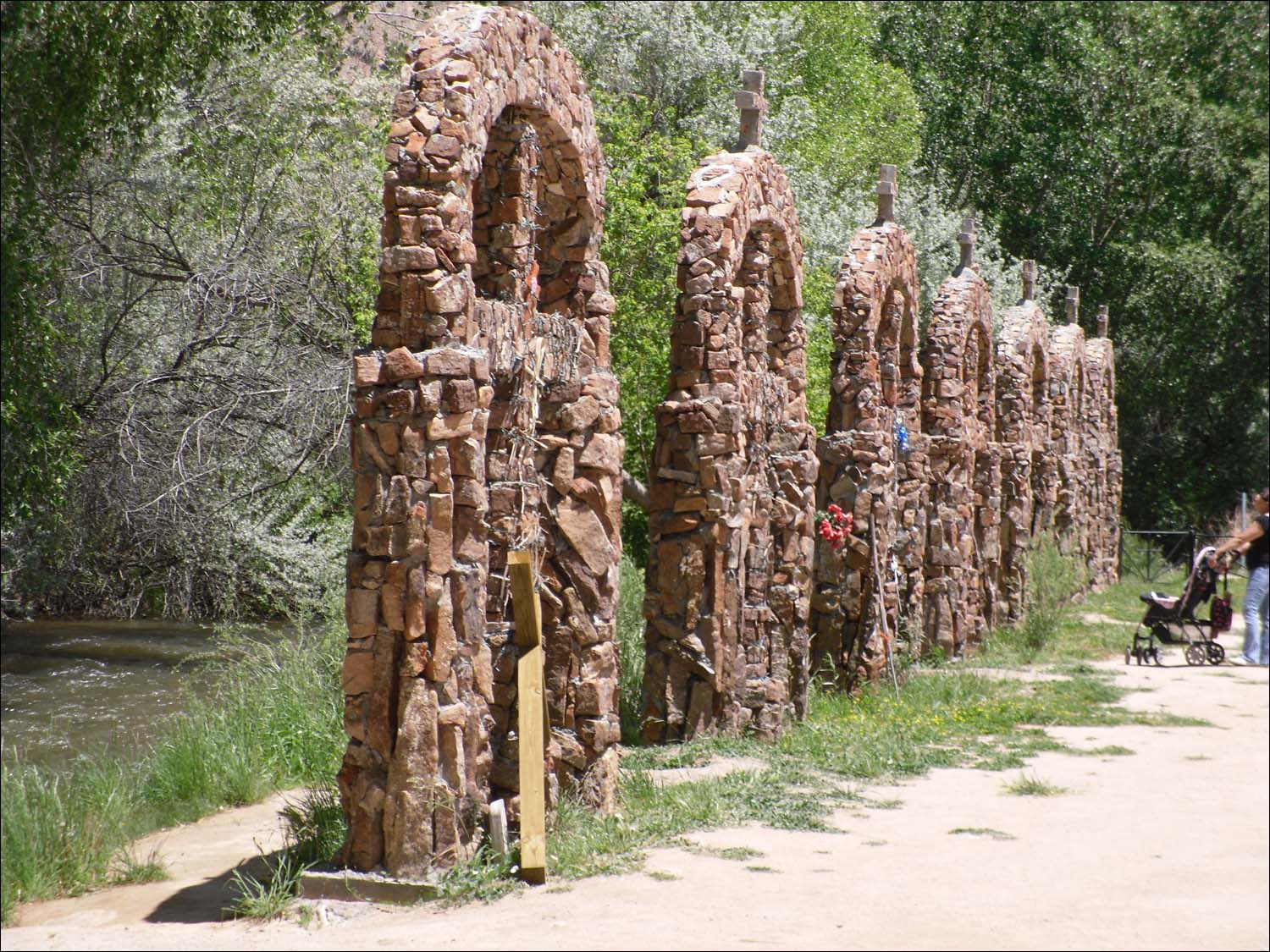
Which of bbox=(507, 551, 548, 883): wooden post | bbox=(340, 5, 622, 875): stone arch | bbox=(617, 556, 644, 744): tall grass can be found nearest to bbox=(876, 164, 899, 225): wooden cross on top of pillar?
bbox=(617, 556, 644, 744): tall grass

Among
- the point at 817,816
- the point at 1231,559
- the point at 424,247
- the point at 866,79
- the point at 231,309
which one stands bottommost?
the point at 817,816

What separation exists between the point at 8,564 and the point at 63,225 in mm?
3516

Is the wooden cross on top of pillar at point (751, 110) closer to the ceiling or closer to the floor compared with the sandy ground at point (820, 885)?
closer to the ceiling

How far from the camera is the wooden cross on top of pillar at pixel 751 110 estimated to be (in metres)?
9.35

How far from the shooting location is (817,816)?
23.0ft

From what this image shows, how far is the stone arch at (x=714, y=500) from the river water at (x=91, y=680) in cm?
347

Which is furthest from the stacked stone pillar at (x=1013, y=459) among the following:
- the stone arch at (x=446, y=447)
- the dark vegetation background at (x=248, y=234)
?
the stone arch at (x=446, y=447)

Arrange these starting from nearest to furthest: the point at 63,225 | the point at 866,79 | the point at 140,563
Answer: the point at 63,225
the point at 140,563
the point at 866,79

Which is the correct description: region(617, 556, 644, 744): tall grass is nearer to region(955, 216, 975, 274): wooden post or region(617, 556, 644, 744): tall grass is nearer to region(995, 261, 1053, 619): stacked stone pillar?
region(955, 216, 975, 274): wooden post

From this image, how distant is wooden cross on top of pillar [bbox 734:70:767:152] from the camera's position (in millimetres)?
9352

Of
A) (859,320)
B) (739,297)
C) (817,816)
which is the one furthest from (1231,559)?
(817,816)

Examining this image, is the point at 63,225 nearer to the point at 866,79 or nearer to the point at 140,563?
the point at 140,563

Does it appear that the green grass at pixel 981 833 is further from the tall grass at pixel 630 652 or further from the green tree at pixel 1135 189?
the green tree at pixel 1135 189

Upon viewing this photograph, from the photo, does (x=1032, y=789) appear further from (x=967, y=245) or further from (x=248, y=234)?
(x=248, y=234)
